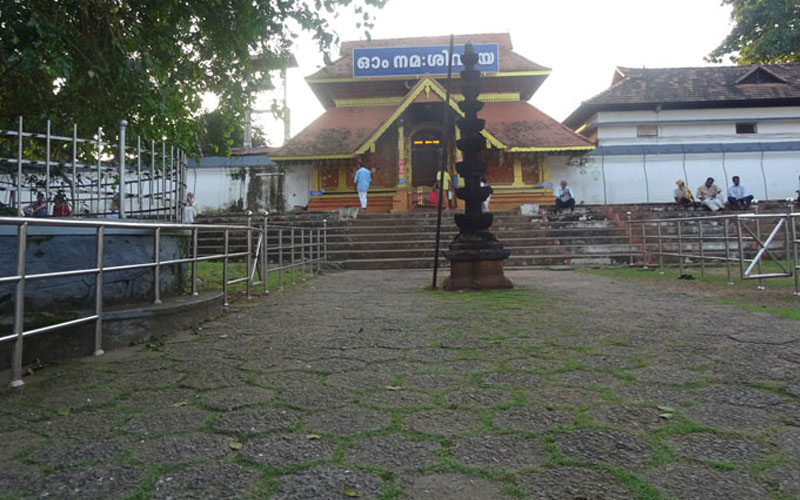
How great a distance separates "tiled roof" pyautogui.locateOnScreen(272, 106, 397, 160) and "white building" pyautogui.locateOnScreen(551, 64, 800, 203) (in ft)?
24.3

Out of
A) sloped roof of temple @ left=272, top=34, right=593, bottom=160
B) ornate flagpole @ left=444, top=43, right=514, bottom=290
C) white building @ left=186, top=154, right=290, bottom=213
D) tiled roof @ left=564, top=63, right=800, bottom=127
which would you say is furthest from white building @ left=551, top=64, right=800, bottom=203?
ornate flagpole @ left=444, top=43, right=514, bottom=290

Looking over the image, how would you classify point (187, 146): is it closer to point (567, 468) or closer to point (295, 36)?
point (295, 36)

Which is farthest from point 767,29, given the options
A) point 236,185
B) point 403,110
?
point 236,185

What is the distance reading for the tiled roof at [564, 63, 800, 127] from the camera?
20016mm

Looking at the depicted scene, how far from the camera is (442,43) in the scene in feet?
68.8

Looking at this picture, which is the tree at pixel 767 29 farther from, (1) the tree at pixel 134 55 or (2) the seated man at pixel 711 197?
(1) the tree at pixel 134 55

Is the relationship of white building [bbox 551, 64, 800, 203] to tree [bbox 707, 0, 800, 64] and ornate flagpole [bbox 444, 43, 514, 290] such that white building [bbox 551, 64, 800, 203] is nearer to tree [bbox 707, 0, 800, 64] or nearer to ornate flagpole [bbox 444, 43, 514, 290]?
tree [bbox 707, 0, 800, 64]

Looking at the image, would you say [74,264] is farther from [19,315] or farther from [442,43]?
[442,43]

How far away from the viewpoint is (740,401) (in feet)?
7.29

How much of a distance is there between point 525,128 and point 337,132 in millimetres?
7149

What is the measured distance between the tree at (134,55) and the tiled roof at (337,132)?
8.48 meters

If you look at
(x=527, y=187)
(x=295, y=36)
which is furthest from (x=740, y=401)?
→ (x=527, y=187)

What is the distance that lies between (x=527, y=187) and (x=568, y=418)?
650 inches

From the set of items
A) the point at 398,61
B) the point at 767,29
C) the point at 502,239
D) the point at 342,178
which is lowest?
the point at 502,239
